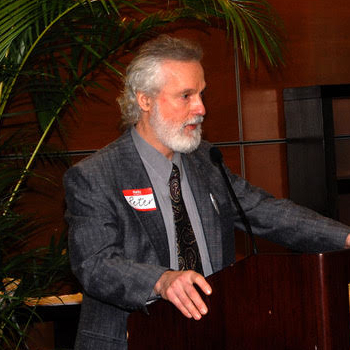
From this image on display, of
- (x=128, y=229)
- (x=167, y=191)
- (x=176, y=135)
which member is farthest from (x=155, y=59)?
(x=128, y=229)

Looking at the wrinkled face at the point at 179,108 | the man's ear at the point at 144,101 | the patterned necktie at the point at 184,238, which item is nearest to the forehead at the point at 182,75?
the wrinkled face at the point at 179,108

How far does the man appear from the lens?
5.91ft

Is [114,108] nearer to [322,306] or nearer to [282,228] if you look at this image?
[282,228]

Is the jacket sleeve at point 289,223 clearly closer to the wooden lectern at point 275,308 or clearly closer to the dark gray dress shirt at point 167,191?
the dark gray dress shirt at point 167,191

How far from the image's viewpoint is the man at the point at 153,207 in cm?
180

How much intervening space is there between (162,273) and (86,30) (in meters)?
1.29

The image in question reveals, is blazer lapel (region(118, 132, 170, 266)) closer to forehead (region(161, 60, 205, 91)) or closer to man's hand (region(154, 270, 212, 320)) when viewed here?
forehead (region(161, 60, 205, 91))

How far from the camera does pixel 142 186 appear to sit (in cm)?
199

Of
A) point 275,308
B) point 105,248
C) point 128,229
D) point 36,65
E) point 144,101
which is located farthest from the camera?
point 36,65

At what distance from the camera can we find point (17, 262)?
2375mm

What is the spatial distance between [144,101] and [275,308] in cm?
100

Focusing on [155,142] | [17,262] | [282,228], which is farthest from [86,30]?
[282,228]

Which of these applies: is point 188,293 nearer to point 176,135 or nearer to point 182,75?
point 176,135

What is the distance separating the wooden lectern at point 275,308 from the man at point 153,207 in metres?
0.22
